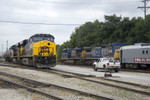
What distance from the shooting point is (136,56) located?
25359 mm

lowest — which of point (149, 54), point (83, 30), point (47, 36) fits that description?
point (149, 54)

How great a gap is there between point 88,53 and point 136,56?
12.6m

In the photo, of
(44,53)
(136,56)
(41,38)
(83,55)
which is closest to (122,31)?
(83,55)

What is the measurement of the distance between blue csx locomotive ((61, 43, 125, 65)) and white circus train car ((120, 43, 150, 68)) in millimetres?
3297

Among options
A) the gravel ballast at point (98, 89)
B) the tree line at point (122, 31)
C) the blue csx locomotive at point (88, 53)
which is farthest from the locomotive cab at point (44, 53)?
the tree line at point (122, 31)

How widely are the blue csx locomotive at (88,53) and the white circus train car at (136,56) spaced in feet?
10.8

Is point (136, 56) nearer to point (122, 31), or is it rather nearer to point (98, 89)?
point (98, 89)

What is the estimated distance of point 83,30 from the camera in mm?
80188

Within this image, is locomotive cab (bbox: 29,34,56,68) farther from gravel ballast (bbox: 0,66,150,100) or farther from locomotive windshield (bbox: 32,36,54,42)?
gravel ballast (bbox: 0,66,150,100)

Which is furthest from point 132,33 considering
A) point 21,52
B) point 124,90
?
point 124,90

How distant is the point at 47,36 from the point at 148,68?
12.5m

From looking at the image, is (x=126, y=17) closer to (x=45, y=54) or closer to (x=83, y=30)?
(x=83, y=30)

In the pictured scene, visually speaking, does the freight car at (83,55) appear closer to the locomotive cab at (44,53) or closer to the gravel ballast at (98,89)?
the locomotive cab at (44,53)

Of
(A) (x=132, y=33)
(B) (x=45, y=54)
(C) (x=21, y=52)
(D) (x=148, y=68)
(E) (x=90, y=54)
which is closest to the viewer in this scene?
(B) (x=45, y=54)
